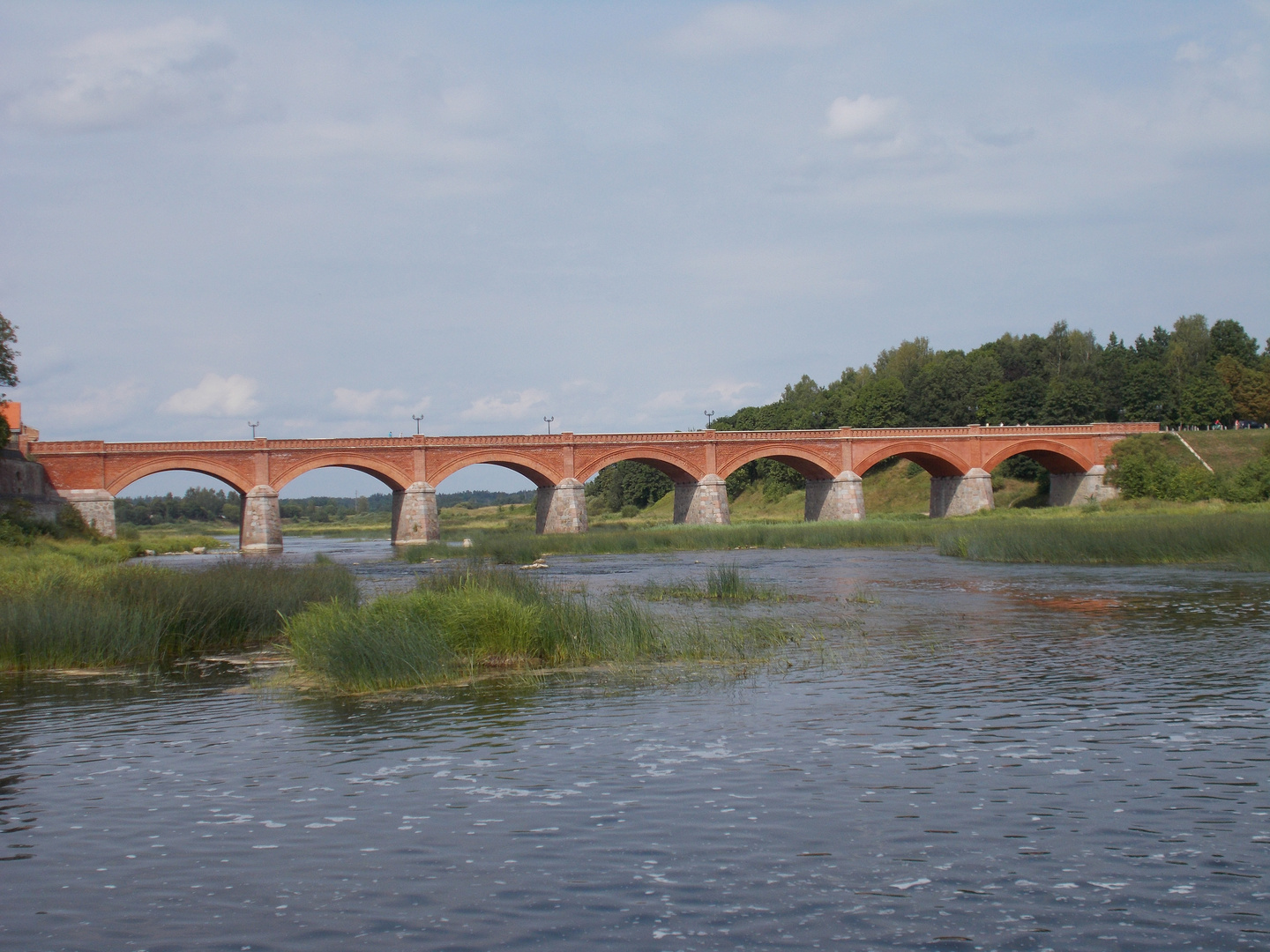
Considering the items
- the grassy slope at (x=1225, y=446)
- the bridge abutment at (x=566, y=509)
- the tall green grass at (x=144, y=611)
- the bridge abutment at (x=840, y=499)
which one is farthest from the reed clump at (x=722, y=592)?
the grassy slope at (x=1225, y=446)

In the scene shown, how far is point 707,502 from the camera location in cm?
6681

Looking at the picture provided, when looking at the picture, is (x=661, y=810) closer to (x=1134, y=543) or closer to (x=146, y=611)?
(x=146, y=611)

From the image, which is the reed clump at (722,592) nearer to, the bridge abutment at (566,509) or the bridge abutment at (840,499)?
the bridge abutment at (566,509)

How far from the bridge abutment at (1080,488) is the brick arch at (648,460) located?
82.9ft

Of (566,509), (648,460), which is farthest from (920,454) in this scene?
(566,509)

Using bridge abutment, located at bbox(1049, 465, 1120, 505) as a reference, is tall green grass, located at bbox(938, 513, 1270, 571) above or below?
below

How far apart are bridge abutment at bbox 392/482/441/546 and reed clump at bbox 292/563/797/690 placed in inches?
1750

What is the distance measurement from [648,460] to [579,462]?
18.0 feet

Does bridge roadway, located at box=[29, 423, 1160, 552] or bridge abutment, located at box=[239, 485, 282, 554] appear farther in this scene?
bridge abutment, located at box=[239, 485, 282, 554]

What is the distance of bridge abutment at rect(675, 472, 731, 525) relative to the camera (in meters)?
66.5

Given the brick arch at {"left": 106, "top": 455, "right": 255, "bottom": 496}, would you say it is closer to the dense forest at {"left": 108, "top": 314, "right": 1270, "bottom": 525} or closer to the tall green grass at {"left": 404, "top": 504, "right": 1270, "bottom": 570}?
the tall green grass at {"left": 404, "top": 504, "right": 1270, "bottom": 570}

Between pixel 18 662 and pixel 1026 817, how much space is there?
14164mm

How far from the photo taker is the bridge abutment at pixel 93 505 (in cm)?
5509

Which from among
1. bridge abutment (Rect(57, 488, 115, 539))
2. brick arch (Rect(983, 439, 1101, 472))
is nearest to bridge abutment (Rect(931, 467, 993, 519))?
brick arch (Rect(983, 439, 1101, 472))
